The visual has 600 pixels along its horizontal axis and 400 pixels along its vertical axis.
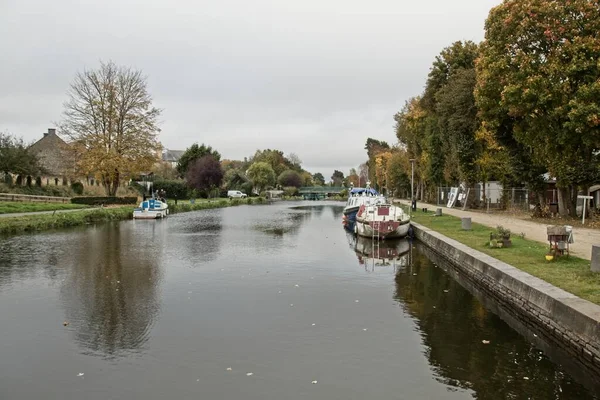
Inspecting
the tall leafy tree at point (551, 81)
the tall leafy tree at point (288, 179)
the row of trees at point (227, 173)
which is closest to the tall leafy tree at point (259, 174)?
the row of trees at point (227, 173)

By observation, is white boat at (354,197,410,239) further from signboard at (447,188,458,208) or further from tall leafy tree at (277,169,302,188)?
tall leafy tree at (277,169,302,188)

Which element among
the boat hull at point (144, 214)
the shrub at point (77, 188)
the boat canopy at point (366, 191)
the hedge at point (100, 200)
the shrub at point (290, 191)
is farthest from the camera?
the shrub at point (290, 191)

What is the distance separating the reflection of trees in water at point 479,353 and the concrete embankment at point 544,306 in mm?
460

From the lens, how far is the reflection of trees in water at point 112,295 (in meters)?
8.41

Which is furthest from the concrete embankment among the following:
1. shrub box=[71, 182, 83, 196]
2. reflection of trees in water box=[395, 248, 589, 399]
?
shrub box=[71, 182, 83, 196]

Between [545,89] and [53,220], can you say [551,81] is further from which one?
[53,220]

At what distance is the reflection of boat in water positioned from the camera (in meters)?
17.6

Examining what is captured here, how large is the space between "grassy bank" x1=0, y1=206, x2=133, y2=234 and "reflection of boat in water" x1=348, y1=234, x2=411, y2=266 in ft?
53.1

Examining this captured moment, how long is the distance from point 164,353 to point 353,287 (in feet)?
20.6

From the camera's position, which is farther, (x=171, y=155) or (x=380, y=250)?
(x=171, y=155)

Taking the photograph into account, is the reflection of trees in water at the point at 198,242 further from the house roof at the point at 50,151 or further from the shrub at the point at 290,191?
the shrub at the point at 290,191

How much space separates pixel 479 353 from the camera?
790 centimetres

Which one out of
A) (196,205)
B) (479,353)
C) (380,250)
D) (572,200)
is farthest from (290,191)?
(479,353)

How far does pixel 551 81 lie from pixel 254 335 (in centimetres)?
1794
